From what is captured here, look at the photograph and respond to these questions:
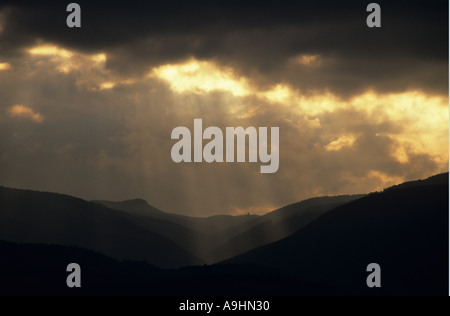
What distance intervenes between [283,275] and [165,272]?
39.5m

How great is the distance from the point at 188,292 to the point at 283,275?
127 feet

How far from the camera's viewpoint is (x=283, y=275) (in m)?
189

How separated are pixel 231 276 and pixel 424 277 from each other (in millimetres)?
68941
